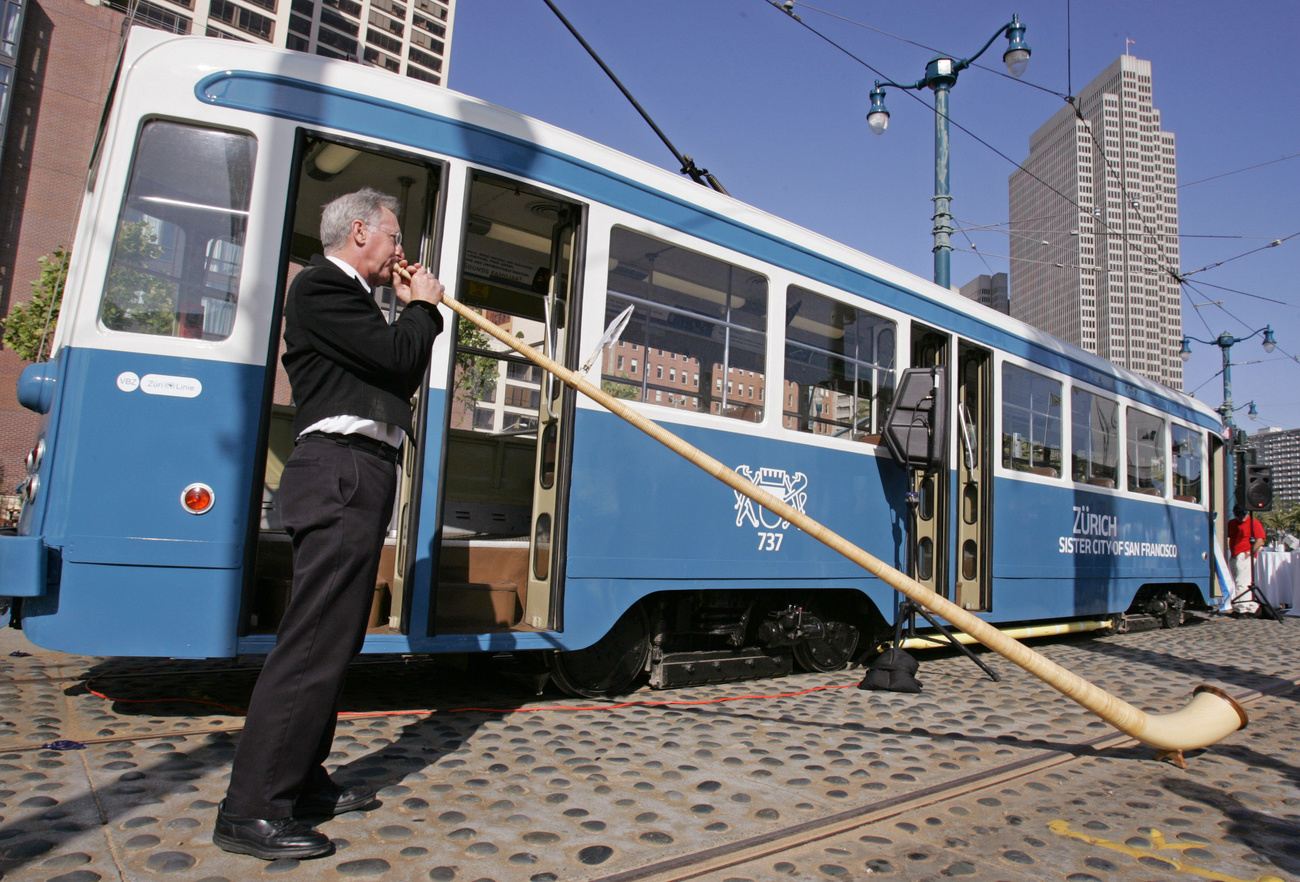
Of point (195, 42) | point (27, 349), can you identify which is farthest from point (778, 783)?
point (27, 349)

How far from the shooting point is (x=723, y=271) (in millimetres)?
5281

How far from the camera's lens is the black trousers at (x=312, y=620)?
2.39 m

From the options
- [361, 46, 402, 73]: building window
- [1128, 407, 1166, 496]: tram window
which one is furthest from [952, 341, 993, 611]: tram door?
[361, 46, 402, 73]: building window

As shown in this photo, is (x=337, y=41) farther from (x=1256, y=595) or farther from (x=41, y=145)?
(x=1256, y=595)

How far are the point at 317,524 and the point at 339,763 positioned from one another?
1339 millimetres

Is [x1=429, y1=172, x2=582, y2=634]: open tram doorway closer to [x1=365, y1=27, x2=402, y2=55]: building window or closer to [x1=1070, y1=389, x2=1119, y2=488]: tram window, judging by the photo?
[x1=1070, y1=389, x2=1119, y2=488]: tram window

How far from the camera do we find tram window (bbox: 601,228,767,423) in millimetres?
4859

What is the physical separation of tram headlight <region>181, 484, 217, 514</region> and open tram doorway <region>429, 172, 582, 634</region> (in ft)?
3.29

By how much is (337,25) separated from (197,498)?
248ft

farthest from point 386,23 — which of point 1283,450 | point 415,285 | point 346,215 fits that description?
point 1283,450

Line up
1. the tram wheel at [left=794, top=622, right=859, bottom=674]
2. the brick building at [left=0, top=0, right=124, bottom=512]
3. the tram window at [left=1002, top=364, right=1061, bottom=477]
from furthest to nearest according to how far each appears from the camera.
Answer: the brick building at [left=0, top=0, right=124, bottom=512]
the tram window at [left=1002, top=364, right=1061, bottom=477]
the tram wheel at [left=794, top=622, right=859, bottom=674]

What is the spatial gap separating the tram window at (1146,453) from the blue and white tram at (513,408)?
206 cm

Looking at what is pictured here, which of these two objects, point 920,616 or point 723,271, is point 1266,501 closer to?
point 920,616

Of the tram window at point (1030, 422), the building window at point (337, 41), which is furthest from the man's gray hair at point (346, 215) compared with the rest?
the building window at point (337, 41)
